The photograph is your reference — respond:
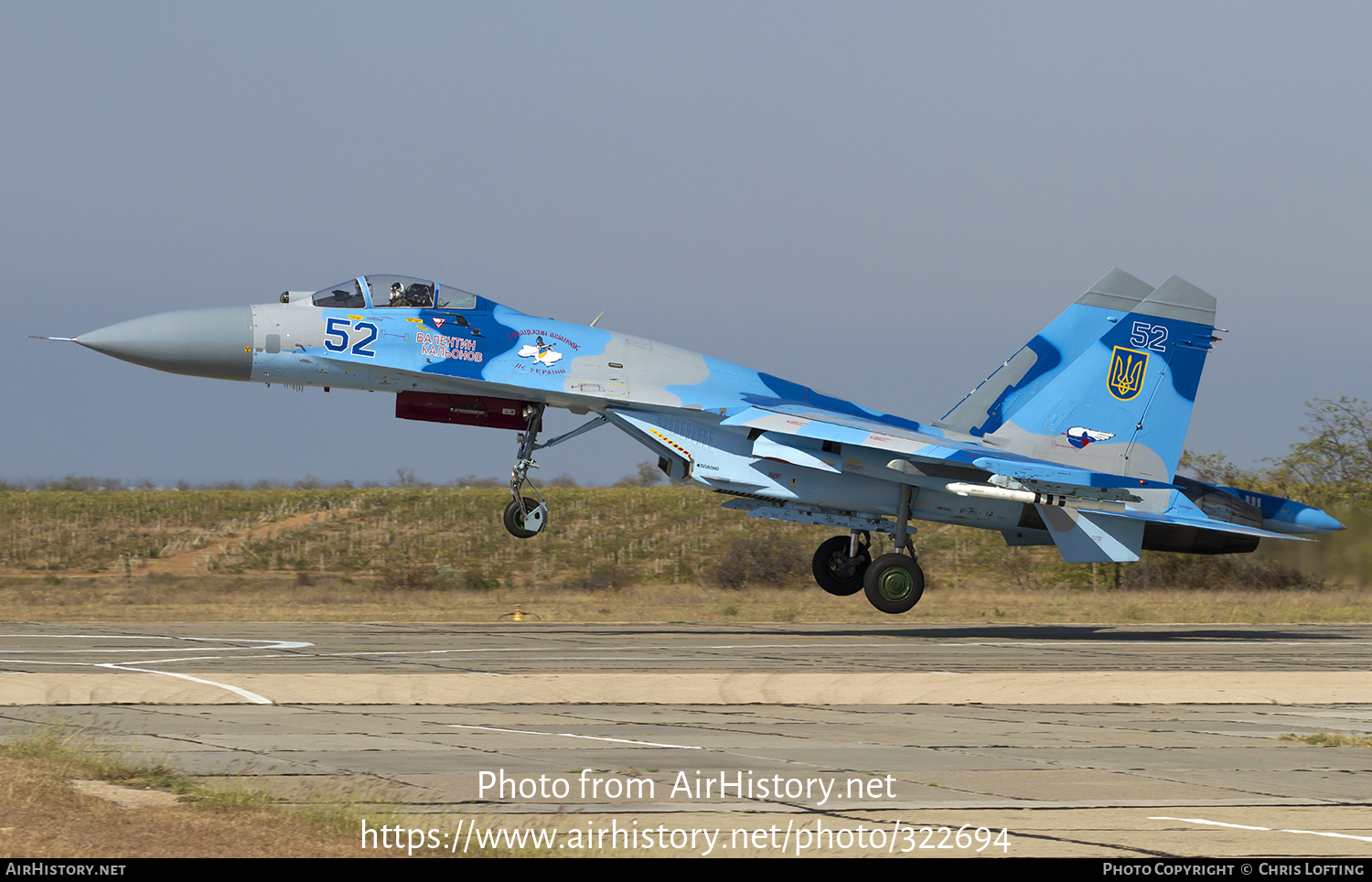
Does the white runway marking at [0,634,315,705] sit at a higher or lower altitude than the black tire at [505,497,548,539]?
lower

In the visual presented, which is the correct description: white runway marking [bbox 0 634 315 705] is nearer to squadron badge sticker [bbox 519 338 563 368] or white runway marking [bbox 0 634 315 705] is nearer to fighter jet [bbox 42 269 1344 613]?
fighter jet [bbox 42 269 1344 613]

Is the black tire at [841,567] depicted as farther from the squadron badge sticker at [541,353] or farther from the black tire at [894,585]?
the squadron badge sticker at [541,353]

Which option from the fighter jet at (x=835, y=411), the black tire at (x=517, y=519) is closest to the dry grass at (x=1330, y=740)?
the fighter jet at (x=835, y=411)

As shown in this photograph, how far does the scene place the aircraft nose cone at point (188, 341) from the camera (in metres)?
20.0

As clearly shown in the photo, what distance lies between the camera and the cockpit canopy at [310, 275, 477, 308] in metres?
21.1

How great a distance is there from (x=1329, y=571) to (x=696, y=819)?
25396 millimetres

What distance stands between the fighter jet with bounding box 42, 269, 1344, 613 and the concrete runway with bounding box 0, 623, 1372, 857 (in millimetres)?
3055

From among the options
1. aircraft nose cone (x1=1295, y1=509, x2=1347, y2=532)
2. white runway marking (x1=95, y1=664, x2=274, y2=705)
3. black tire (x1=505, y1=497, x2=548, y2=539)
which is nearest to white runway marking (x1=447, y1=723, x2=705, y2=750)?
white runway marking (x1=95, y1=664, x2=274, y2=705)

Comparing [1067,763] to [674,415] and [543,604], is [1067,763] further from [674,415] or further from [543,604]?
[543,604]

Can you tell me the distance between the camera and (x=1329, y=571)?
28969 mm

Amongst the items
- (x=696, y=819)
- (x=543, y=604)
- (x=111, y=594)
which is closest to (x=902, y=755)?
(x=696, y=819)

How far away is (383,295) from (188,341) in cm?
295

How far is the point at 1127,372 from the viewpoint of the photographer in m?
23.7

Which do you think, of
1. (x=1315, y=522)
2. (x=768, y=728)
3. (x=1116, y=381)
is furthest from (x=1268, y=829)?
(x=1315, y=522)
